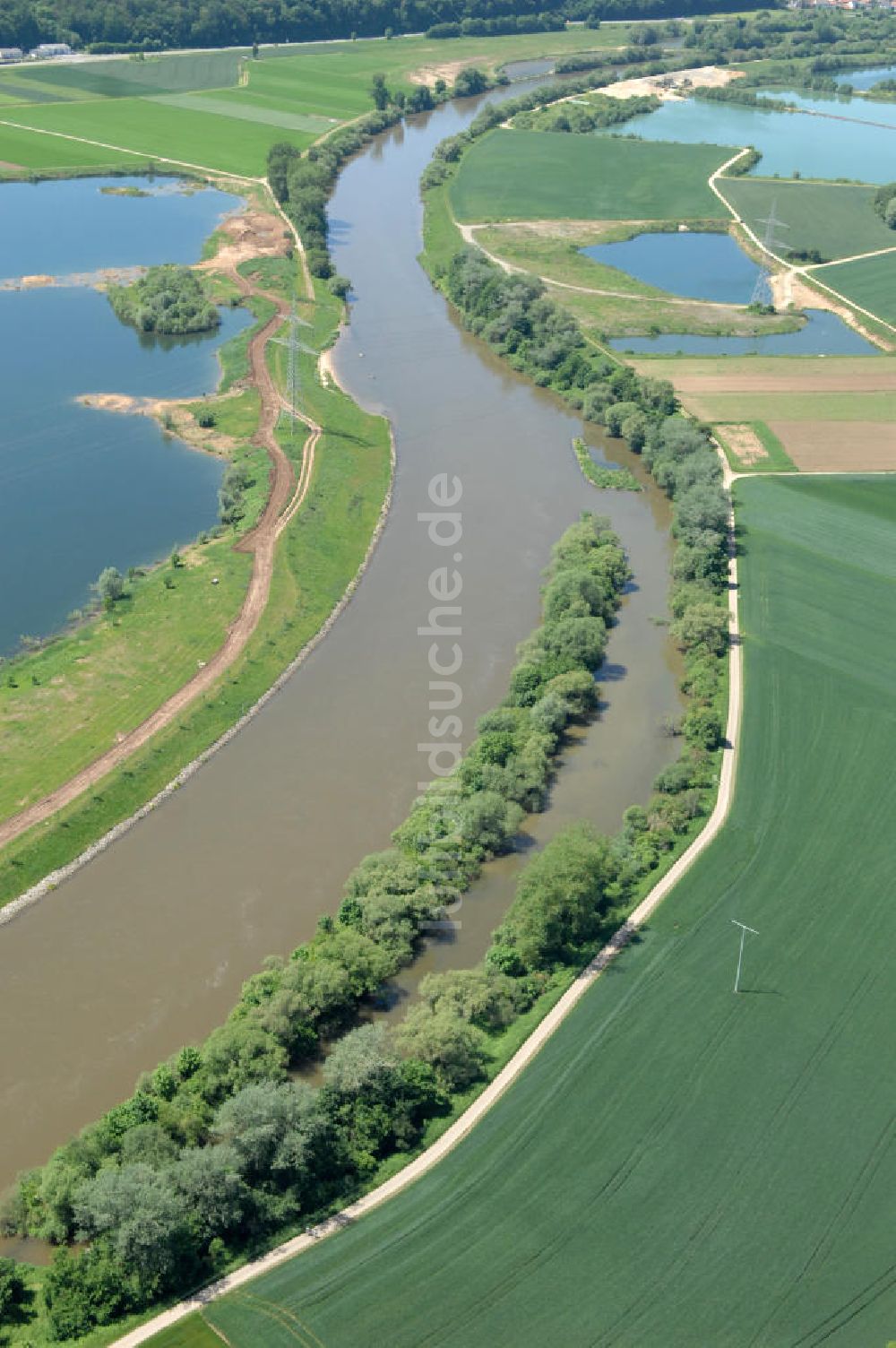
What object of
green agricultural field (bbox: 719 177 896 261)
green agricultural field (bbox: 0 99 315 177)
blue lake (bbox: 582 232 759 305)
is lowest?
blue lake (bbox: 582 232 759 305)

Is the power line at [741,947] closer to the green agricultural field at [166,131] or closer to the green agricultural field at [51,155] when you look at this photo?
the green agricultural field at [166,131]

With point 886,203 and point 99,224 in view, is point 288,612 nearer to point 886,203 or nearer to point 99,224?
point 99,224

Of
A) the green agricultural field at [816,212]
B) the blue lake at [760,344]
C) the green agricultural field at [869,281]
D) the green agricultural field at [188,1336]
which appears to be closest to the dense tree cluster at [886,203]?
the green agricultural field at [816,212]

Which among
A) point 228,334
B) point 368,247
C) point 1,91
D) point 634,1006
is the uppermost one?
point 1,91

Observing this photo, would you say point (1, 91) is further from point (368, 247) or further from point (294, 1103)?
point (294, 1103)

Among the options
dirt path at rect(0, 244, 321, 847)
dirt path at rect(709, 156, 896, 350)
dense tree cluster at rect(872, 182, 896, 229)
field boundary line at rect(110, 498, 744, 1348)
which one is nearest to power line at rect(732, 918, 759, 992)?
field boundary line at rect(110, 498, 744, 1348)

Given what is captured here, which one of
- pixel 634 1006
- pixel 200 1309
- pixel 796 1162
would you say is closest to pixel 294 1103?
pixel 200 1309

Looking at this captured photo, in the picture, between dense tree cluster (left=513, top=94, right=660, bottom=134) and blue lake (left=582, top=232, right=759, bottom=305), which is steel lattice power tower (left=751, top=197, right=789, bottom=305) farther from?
dense tree cluster (left=513, top=94, right=660, bottom=134)
